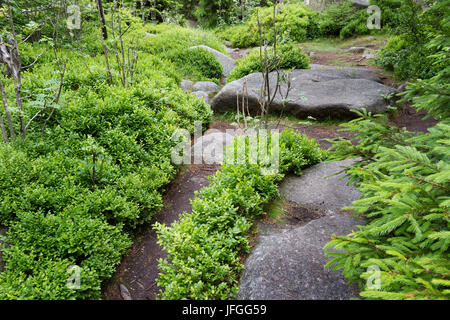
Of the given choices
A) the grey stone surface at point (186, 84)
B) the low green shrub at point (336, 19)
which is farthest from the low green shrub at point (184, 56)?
the low green shrub at point (336, 19)

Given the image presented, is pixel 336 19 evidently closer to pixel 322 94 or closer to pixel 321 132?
pixel 322 94

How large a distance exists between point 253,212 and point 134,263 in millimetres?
1869

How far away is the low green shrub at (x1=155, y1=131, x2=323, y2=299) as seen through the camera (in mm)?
2918

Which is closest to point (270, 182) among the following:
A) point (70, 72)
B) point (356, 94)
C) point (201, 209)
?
point (201, 209)

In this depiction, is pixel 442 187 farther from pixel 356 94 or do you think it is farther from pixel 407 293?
pixel 356 94

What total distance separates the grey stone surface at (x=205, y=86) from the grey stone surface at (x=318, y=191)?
5953 mm

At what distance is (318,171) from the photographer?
5141 mm

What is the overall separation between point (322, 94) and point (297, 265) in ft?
20.7

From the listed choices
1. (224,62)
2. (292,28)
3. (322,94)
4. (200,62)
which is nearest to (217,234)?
(322,94)

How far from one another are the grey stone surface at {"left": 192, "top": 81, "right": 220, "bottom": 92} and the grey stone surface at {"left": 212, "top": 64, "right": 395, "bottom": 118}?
1474 mm

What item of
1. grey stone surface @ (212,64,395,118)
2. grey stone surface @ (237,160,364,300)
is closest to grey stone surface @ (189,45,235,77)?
grey stone surface @ (212,64,395,118)

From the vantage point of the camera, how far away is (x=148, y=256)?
12.7ft

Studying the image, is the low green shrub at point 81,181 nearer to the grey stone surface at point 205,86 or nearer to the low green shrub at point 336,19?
the grey stone surface at point 205,86
